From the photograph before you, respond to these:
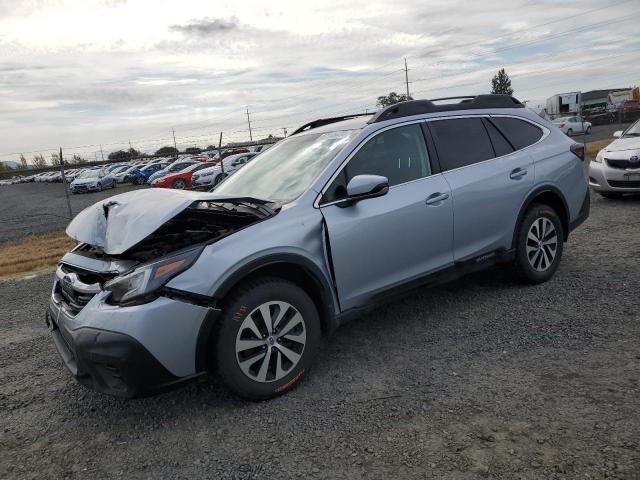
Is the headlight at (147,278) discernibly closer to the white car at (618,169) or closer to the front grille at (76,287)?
the front grille at (76,287)

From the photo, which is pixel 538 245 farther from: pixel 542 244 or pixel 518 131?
pixel 518 131

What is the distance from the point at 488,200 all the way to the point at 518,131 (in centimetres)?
→ 96

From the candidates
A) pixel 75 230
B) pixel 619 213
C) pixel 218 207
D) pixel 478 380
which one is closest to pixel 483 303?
pixel 478 380

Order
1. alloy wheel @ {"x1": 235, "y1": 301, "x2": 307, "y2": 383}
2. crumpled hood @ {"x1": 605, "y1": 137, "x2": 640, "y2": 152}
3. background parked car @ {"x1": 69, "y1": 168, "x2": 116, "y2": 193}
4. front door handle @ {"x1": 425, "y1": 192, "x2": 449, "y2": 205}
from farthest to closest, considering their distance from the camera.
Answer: background parked car @ {"x1": 69, "y1": 168, "x2": 116, "y2": 193}
crumpled hood @ {"x1": 605, "y1": 137, "x2": 640, "y2": 152}
front door handle @ {"x1": 425, "y1": 192, "x2": 449, "y2": 205}
alloy wheel @ {"x1": 235, "y1": 301, "x2": 307, "y2": 383}

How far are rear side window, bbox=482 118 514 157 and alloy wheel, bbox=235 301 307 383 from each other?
250 centimetres

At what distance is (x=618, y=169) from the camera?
8.33 metres

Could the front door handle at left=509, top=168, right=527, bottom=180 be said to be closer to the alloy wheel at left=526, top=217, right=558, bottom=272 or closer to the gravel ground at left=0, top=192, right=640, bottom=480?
the alloy wheel at left=526, top=217, right=558, bottom=272

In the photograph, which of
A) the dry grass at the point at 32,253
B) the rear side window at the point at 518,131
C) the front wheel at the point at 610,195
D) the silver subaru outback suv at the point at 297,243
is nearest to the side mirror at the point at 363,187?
the silver subaru outback suv at the point at 297,243

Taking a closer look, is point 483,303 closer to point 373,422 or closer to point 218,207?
point 373,422

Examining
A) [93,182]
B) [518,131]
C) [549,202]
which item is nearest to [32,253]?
[518,131]

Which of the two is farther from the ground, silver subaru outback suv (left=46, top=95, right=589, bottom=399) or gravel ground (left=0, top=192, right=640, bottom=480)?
silver subaru outback suv (left=46, top=95, right=589, bottom=399)

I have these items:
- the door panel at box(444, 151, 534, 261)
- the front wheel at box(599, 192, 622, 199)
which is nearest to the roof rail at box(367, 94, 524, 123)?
the door panel at box(444, 151, 534, 261)

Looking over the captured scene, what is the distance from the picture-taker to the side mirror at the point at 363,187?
11.0ft

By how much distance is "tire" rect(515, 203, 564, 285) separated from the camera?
4.57 m
